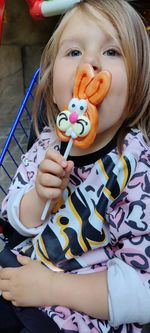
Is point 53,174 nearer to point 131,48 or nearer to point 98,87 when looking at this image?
point 98,87

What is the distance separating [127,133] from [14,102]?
2821 millimetres

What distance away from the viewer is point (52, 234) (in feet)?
2.73

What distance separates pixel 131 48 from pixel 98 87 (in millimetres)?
130

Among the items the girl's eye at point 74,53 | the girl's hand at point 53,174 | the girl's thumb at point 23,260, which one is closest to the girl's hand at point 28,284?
the girl's thumb at point 23,260

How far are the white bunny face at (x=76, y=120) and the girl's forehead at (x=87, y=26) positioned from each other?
0.15 m

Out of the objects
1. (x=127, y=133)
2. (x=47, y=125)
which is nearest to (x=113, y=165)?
(x=127, y=133)

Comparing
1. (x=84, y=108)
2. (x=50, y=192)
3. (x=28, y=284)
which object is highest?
(x=84, y=108)

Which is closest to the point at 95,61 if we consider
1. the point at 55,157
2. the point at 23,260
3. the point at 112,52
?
the point at 112,52

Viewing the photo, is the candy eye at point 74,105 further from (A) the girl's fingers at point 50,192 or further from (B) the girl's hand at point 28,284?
(B) the girl's hand at point 28,284

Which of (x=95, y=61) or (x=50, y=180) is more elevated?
(x=95, y=61)

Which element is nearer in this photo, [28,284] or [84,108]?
[84,108]

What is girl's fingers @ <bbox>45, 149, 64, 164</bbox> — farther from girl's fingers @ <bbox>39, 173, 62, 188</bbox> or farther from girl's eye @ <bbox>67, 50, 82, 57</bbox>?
girl's eye @ <bbox>67, 50, 82, 57</bbox>

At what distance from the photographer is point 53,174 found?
2.40 feet

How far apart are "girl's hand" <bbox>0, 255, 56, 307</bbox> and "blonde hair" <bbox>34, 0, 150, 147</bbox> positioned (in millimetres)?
294
